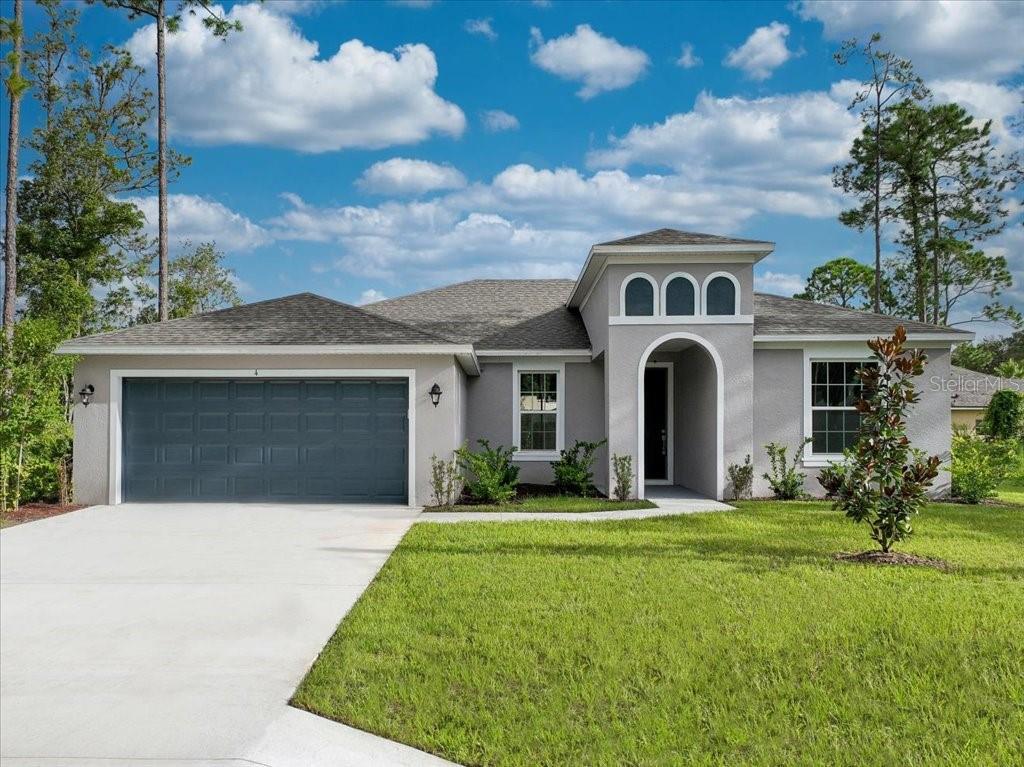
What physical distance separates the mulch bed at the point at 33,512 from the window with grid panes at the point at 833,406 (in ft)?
43.1

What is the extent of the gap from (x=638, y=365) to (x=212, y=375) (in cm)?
741

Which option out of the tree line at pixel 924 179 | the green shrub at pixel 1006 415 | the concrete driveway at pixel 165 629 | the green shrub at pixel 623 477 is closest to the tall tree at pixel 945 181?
the tree line at pixel 924 179

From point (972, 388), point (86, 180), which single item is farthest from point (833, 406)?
point (86, 180)

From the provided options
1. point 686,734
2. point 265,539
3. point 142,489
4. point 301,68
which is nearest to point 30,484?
point 142,489

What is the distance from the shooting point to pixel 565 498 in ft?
43.8

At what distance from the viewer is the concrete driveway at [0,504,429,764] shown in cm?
388

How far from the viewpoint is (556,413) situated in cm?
1550

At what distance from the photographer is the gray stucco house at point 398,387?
41.1 feet

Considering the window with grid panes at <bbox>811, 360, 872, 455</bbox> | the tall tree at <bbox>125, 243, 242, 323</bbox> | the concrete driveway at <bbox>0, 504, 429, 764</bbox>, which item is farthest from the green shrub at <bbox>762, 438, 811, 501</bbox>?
the tall tree at <bbox>125, 243, 242, 323</bbox>

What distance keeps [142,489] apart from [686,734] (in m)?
11.5

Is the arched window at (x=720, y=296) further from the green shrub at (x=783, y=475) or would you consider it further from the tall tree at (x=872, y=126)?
the tall tree at (x=872, y=126)

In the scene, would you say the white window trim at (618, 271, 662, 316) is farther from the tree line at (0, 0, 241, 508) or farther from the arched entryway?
the tree line at (0, 0, 241, 508)

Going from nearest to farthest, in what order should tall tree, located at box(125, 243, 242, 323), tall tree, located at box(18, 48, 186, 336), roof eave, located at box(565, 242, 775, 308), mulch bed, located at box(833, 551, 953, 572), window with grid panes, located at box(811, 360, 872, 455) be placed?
1. mulch bed, located at box(833, 551, 953, 572)
2. roof eave, located at box(565, 242, 775, 308)
3. window with grid panes, located at box(811, 360, 872, 455)
4. tall tree, located at box(18, 48, 186, 336)
5. tall tree, located at box(125, 243, 242, 323)

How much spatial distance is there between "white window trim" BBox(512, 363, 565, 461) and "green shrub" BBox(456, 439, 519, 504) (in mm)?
1785
